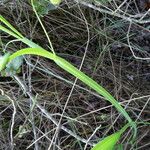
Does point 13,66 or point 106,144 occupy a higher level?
point 13,66

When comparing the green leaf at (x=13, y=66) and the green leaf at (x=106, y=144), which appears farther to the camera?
the green leaf at (x=13, y=66)

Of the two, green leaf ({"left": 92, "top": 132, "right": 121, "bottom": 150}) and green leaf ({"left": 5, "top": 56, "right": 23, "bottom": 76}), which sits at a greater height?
green leaf ({"left": 5, "top": 56, "right": 23, "bottom": 76})

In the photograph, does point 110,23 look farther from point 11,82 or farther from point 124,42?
point 11,82

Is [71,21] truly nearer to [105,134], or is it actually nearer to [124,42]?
[124,42]

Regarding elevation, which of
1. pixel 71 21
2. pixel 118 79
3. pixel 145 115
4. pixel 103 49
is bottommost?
pixel 145 115

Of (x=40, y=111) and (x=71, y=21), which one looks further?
(x=71, y=21)

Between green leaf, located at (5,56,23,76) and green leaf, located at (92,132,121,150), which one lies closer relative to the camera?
green leaf, located at (92,132,121,150)

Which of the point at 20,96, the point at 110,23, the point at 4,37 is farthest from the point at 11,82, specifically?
the point at 110,23

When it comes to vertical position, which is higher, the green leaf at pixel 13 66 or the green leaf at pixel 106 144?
the green leaf at pixel 13 66

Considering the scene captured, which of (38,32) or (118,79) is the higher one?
(38,32)

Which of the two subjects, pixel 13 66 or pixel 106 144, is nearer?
pixel 106 144
